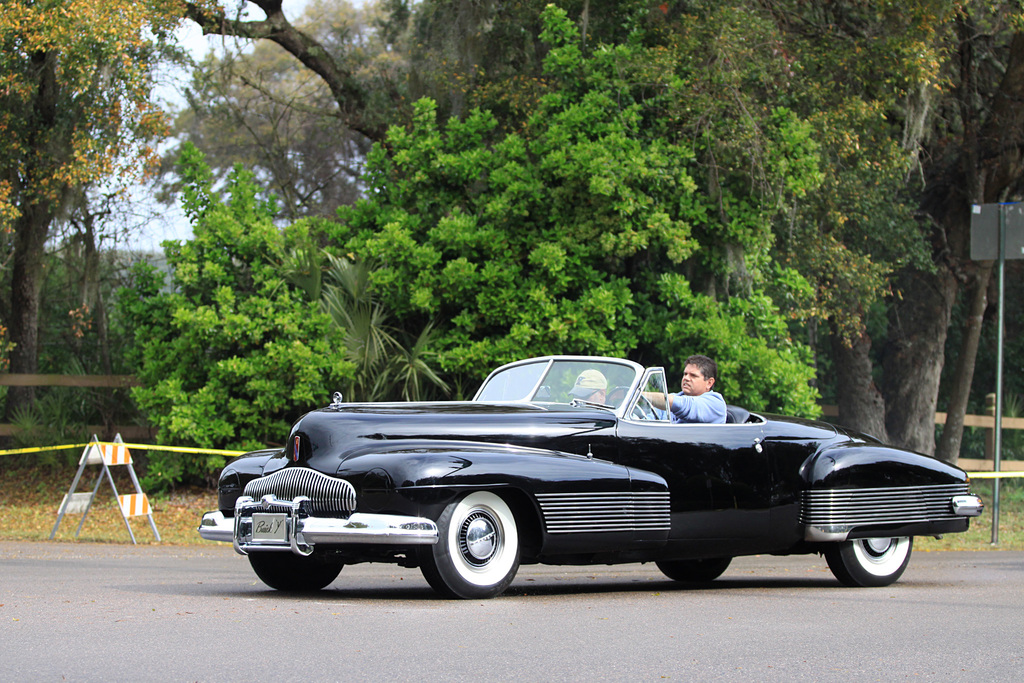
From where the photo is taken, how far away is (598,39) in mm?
16641

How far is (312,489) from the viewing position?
22.9ft

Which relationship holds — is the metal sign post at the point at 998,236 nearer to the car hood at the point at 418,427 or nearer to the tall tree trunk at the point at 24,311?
the car hood at the point at 418,427

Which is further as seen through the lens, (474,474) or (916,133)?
(916,133)

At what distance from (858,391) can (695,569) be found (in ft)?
45.1

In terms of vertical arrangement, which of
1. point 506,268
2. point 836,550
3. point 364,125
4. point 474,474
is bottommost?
point 836,550

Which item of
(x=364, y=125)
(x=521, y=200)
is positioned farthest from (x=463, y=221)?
(x=364, y=125)

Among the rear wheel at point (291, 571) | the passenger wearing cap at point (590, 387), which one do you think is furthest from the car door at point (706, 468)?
the rear wheel at point (291, 571)

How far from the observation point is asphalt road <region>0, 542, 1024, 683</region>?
473 cm

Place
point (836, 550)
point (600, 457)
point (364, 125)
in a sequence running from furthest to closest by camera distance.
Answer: point (364, 125)
point (836, 550)
point (600, 457)

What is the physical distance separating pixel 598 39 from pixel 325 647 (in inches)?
508

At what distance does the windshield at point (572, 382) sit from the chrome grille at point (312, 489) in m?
1.81

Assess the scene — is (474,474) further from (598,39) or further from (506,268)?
(598,39)

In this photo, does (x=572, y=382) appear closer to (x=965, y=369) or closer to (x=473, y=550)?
(x=473, y=550)

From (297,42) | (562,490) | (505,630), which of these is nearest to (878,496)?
(562,490)
